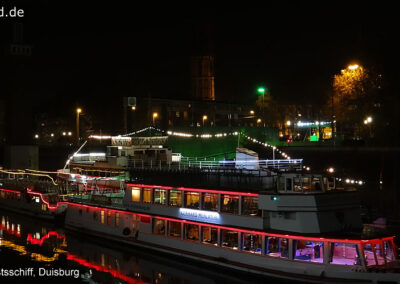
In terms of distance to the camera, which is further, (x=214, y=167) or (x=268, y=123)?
(x=268, y=123)

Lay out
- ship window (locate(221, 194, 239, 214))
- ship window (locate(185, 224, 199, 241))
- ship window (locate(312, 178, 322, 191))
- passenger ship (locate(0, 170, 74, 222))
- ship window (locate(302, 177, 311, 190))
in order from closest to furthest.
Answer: ship window (locate(302, 177, 311, 190)) → ship window (locate(312, 178, 322, 191)) → ship window (locate(221, 194, 239, 214)) → ship window (locate(185, 224, 199, 241)) → passenger ship (locate(0, 170, 74, 222))

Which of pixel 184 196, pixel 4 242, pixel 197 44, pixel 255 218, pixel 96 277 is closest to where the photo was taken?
pixel 255 218

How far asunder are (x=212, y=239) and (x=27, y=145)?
46.9m

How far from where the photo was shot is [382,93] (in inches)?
2286

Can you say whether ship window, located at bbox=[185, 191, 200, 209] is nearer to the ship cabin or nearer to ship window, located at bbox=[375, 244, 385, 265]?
the ship cabin

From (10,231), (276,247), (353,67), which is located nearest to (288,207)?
(276,247)

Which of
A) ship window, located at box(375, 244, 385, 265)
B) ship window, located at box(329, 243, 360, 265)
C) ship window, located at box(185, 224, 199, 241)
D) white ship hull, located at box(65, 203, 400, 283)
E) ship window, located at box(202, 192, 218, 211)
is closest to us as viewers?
white ship hull, located at box(65, 203, 400, 283)

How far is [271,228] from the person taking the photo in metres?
23.9

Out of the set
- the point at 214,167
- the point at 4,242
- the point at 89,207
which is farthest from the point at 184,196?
the point at 4,242

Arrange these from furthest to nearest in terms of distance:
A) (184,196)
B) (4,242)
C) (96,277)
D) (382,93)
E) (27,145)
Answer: (27,145) → (382,93) → (4,242) → (184,196) → (96,277)

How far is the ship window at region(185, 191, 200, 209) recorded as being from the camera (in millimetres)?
28328

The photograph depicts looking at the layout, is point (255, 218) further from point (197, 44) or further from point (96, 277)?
point (197, 44)

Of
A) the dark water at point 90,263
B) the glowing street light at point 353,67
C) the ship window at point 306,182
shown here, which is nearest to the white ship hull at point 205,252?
the dark water at point 90,263

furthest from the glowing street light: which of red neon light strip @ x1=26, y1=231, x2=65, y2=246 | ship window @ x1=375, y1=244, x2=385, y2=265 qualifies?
red neon light strip @ x1=26, y1=231, x2=65, y2=246
